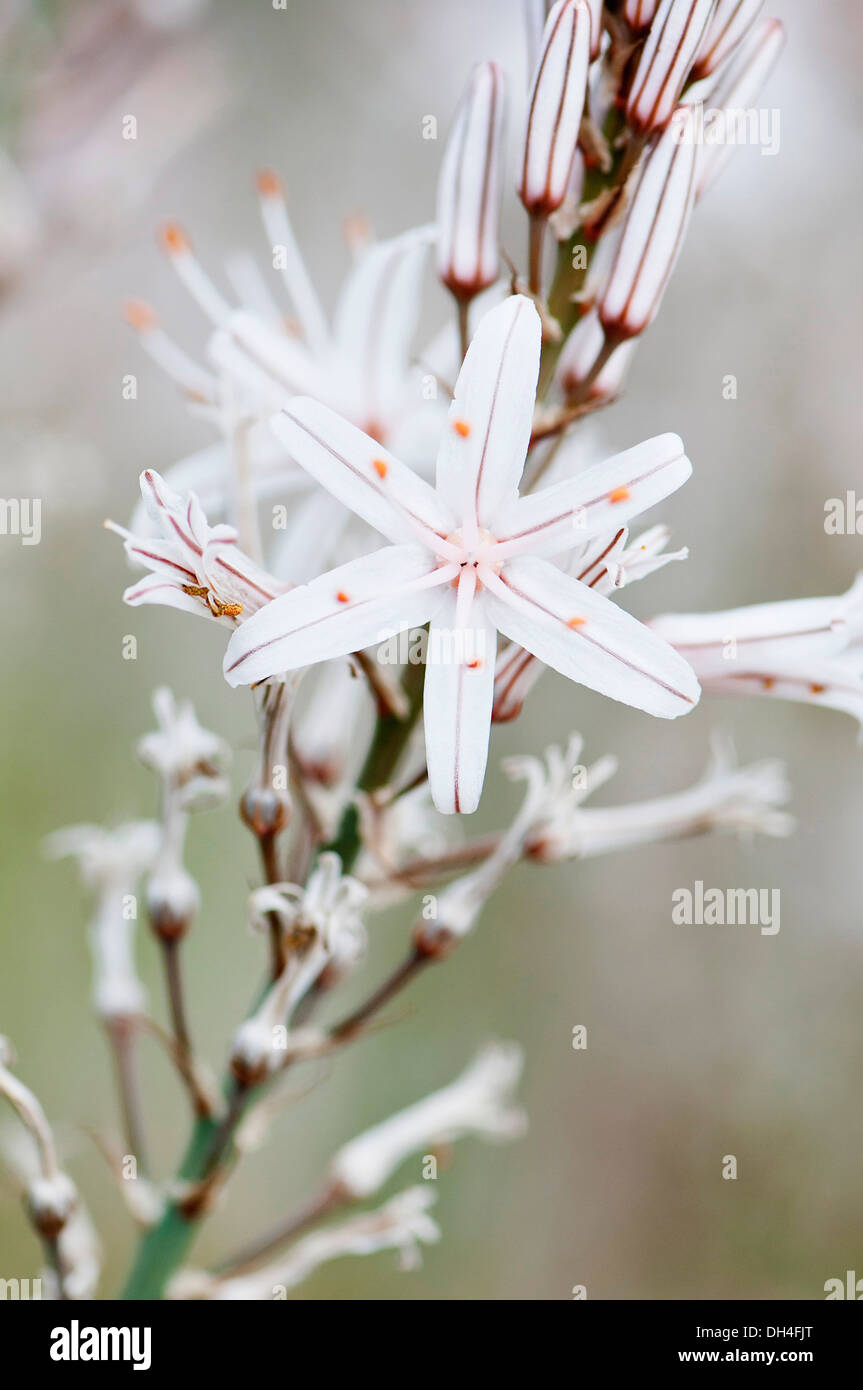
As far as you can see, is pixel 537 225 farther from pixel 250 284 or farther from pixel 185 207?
pixel 185 207

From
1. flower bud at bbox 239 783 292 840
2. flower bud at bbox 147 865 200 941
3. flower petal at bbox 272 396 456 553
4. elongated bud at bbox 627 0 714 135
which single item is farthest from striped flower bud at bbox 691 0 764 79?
flower bud at bbox 147 865 200 941

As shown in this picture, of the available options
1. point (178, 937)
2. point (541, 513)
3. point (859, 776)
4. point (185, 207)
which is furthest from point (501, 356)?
point (185, 207)

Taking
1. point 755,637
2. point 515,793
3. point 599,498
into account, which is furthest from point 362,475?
point 515,793

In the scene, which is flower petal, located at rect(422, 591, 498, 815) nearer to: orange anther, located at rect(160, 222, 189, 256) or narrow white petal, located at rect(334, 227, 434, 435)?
narrow white petal, located at rect(334, 227, 434, 435)

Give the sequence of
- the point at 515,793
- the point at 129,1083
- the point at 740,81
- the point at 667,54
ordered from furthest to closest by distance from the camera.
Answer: the point at 515,793 → the point at 129,1083 → the point at 740,81 → the point at 667,54

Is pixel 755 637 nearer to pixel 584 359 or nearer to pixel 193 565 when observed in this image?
pixel 584 359

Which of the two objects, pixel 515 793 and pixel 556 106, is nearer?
pixel 556 106
